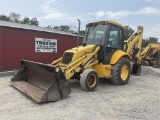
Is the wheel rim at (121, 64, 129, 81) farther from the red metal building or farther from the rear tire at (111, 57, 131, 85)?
the red metal building

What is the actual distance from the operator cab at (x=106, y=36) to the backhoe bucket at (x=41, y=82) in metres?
2.30

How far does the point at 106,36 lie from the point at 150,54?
11190 mm

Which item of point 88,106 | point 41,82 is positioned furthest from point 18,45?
point 88,106

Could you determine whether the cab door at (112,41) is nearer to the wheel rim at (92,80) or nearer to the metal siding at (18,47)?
the wheel rim at (92,80)

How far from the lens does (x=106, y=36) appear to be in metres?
7.92

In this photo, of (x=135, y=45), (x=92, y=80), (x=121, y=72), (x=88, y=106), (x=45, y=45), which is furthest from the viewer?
(x=45, y=45)

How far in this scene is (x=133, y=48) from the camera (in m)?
10.4

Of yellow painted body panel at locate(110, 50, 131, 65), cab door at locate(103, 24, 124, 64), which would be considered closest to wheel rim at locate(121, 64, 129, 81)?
yellow painted body panel at locate(110, 50, 131, 65)

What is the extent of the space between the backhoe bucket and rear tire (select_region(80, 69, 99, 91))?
711 millimetres

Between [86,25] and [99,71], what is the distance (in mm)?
2082

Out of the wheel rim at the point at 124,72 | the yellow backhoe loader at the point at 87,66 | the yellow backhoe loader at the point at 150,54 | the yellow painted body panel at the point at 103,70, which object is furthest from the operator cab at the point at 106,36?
the yellow backhoe loader at the point at 150,54

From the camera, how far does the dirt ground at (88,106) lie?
4957mm

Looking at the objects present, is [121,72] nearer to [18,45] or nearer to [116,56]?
[116,56]

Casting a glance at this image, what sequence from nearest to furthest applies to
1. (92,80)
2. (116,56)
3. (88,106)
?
(88,106) < (92,80) < (116,56)
